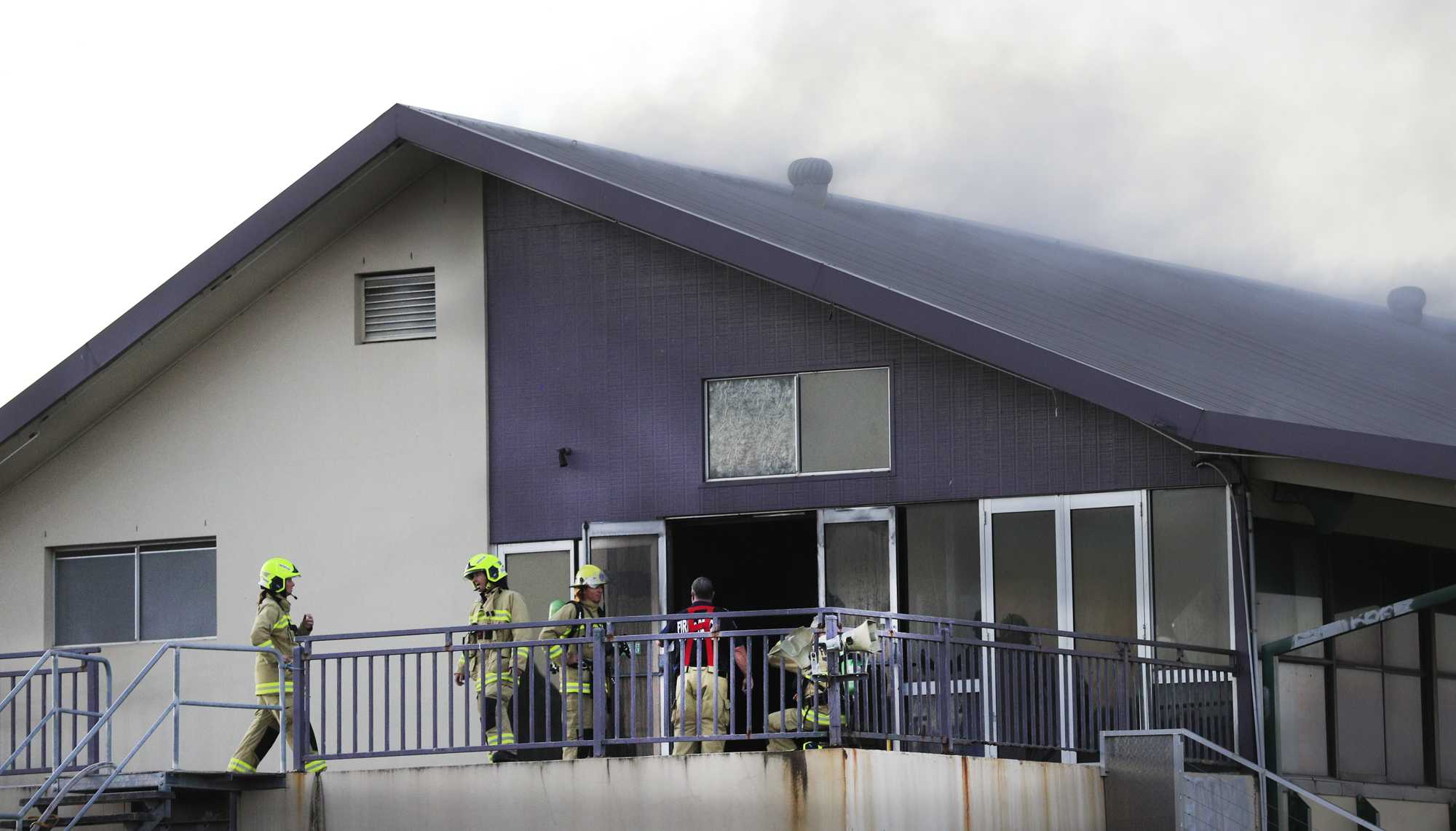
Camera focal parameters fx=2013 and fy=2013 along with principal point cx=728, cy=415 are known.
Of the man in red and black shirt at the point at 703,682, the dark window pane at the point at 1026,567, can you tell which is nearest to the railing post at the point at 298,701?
the man in red and black shirt at the point at 703,682

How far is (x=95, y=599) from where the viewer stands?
19078mm

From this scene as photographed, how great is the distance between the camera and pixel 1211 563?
51.2 feet

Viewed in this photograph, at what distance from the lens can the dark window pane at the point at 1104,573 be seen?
51.9 feet

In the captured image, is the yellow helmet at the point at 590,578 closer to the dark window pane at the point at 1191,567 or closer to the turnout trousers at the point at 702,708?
the turnout trousers at the point at 702,708

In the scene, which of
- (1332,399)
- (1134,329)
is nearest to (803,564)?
(1134,329)

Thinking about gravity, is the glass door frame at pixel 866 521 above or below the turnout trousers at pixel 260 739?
above

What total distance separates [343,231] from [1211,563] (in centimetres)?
840

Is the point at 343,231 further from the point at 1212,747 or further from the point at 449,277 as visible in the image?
→ the point at 1212,747

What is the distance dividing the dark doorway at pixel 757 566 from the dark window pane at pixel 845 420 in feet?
5.82

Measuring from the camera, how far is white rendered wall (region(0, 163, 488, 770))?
17938 millimetres

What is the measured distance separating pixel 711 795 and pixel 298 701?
3300mm

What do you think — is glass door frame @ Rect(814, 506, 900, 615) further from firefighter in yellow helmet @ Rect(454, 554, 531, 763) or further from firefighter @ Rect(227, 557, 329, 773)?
firefighter @ Rect(227, 557, 329, 773)

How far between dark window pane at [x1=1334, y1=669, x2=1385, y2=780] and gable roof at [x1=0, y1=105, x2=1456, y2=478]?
7.19ft

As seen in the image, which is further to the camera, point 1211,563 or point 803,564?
point 803,564
